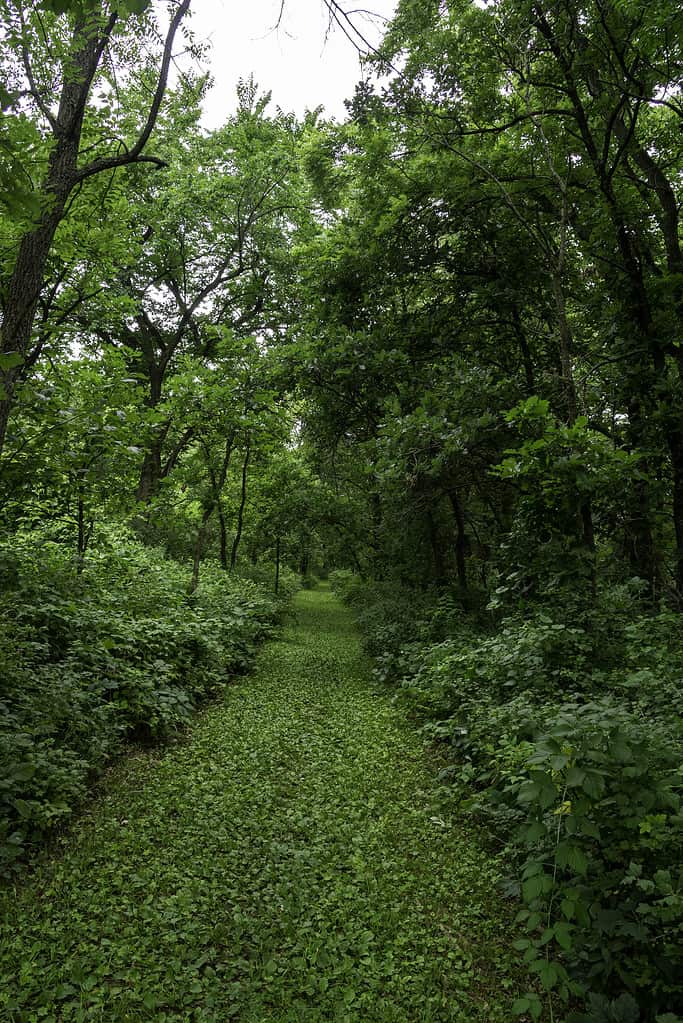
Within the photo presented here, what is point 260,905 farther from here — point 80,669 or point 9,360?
point 9,360

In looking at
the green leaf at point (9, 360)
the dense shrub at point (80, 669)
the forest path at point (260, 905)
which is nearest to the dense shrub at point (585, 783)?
the forest path at point (260, 905)

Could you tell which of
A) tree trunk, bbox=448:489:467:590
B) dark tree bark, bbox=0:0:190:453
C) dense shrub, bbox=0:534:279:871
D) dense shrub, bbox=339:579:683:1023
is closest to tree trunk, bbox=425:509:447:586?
tree trunk, bbox=448:489:467:590

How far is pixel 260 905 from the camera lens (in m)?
3.35

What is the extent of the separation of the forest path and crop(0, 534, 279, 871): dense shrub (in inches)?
14.3

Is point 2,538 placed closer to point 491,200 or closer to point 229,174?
point 491,200

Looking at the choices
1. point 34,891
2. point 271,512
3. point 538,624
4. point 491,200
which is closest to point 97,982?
point 34,891

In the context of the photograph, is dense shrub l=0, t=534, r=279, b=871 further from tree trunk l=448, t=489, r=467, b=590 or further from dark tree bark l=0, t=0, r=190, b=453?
tree trunk l=448, t=489, r=467, b=590

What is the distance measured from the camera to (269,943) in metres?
3.03

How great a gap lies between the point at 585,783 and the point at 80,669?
186 inches

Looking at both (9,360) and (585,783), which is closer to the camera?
(585,783)

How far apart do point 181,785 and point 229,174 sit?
640 inches

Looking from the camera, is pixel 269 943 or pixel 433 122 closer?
pixel 269 943

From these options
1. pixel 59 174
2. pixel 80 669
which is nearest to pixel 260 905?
pixel 80 669

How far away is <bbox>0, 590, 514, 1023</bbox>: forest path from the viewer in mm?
2627
